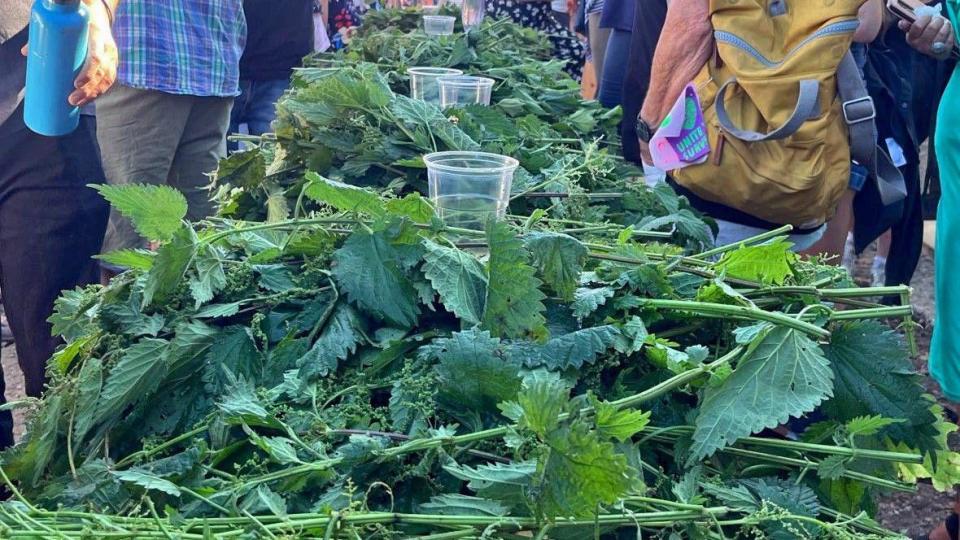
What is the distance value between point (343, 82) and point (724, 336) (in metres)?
1.09

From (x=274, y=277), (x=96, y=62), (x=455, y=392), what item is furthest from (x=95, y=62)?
(x=455, y=392)

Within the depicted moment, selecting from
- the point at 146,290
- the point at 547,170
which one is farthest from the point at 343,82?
the point at 146,290

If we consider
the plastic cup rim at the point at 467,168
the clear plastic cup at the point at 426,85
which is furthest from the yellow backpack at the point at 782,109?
the plastic cup rim at the point at 467,168

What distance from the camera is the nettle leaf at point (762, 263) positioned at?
4.32 ft

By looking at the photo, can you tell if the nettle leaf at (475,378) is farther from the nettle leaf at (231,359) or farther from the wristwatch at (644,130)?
the wristwatch at (644,130)

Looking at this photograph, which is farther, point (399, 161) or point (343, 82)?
point (343, 82)

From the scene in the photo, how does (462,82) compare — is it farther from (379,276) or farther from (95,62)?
(379,276)

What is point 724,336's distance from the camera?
1243 millimetres

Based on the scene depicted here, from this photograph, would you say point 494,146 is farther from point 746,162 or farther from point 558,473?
point 558,473

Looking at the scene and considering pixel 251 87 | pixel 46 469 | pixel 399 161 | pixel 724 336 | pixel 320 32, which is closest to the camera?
pixel 46 469

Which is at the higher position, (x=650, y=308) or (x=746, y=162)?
(x=650, y=308)

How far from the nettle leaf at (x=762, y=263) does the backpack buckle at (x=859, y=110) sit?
1.41m

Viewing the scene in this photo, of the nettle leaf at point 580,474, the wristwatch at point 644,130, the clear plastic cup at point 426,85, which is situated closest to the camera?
the nettle leaf at point 580,474

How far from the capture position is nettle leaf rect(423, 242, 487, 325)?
3.94 feet
